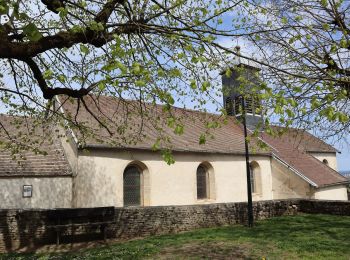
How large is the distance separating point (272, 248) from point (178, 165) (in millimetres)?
9581

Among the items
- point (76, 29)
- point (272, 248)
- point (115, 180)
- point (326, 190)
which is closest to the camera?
point (76, 29)

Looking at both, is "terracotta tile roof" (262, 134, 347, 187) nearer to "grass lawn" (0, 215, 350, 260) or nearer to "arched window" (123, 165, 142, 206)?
"grass lawn" (0, 215, 350, 260)

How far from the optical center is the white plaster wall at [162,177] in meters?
16.1

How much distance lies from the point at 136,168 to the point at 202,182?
4636mm

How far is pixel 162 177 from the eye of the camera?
60.7ft

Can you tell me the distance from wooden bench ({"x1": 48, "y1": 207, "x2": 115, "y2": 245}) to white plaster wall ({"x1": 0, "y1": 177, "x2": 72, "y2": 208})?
3.26 m

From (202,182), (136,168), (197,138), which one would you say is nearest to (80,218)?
(136,168)

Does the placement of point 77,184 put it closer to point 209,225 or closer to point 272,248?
point 209,225

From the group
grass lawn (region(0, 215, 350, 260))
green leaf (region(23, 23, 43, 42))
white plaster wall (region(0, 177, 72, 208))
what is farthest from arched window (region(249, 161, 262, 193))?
green leaf (region(23, 23, 43, 42))

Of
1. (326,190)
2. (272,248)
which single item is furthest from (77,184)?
(326,190)

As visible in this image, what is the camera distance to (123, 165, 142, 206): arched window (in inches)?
704

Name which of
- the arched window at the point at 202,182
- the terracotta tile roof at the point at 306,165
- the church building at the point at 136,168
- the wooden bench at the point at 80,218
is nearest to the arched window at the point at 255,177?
the church building at the point at 136,168

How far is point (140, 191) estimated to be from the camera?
1820 cm

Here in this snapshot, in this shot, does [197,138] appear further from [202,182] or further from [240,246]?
[240,246]
